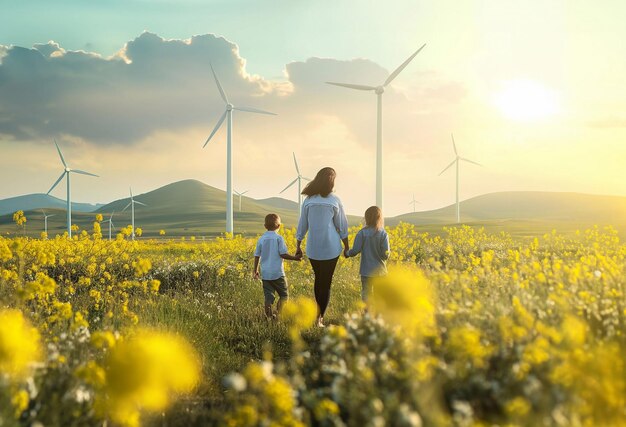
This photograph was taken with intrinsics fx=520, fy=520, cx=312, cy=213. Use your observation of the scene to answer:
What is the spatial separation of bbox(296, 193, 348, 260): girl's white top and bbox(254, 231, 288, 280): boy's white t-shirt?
0.46 meters

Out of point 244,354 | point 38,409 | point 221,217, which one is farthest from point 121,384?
point 221,217

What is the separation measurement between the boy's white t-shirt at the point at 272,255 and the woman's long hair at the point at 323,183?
1.03m

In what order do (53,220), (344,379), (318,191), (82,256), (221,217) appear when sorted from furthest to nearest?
(53,220)
(221,217)
(82,256)
(318,191)
(344,379)

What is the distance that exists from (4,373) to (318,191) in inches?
214

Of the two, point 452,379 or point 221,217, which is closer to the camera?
point 452,379

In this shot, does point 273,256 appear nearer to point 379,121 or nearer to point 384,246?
point 384,246

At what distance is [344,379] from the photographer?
11.9 ft

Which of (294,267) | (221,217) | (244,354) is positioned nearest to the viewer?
(244,354)

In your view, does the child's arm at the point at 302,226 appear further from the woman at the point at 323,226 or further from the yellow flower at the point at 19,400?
the yellow flower at the point at 19,400

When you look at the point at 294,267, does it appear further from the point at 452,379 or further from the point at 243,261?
the point at 452,379

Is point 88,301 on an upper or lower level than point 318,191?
lower

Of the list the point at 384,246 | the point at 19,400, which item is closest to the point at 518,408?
the point at 19,400

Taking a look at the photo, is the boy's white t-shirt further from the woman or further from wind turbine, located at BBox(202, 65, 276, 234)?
wind turbine, located at BBox(202, 65, 276, 234)

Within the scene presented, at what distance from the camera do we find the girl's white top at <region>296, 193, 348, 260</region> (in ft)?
26.4
